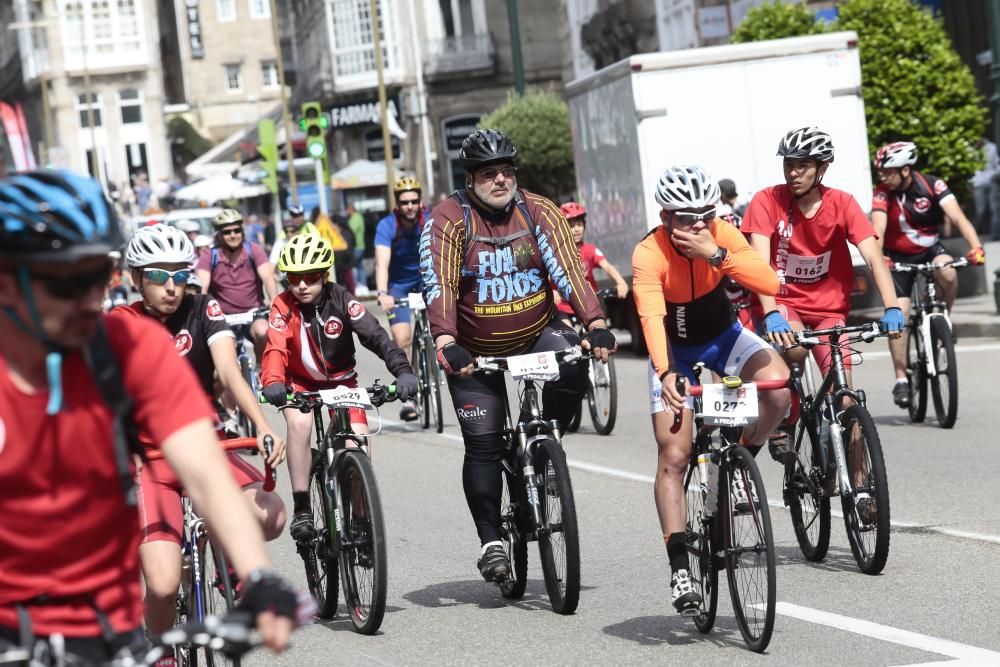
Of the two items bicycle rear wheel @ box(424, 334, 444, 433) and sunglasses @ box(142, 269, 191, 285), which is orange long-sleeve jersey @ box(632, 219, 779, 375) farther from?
bicycle rear wheel @ box(424, 334, 444, 433)

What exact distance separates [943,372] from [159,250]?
7.05 m

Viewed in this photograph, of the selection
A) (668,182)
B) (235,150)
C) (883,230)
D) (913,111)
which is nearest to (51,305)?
(668,182)

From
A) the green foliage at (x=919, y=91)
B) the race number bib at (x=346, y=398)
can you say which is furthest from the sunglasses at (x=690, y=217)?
the green foliage at (x=919, y=91)

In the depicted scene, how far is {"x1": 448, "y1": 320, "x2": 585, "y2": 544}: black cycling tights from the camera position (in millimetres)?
7852

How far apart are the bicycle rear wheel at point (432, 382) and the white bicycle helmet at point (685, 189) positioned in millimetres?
7861

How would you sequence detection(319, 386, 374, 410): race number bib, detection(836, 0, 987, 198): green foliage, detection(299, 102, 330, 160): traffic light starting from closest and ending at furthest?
detection(319, 386, 374, 410): race number bib < detection(836, 0, 987, 198): green foliage < detection(299, 102, 330, 160): traffic light

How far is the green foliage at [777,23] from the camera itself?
25.2m

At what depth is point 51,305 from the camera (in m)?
3.25

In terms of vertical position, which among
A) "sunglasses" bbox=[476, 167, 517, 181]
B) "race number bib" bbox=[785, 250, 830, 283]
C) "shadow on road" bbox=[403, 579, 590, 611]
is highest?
"sunglasses" bbox=[476, 167, 517, 181]

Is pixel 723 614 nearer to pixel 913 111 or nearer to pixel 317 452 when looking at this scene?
pixel 317 452

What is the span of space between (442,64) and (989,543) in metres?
52.2

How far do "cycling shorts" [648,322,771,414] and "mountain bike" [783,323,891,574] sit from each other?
57cm

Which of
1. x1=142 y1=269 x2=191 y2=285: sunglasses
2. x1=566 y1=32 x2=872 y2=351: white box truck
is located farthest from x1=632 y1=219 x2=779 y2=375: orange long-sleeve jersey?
x1=566 y1=32 x2=872 y2=351: white box truck

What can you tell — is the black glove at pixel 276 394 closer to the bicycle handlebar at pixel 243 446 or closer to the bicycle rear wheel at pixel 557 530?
the bicycle rear wheel at pixel 557 530
